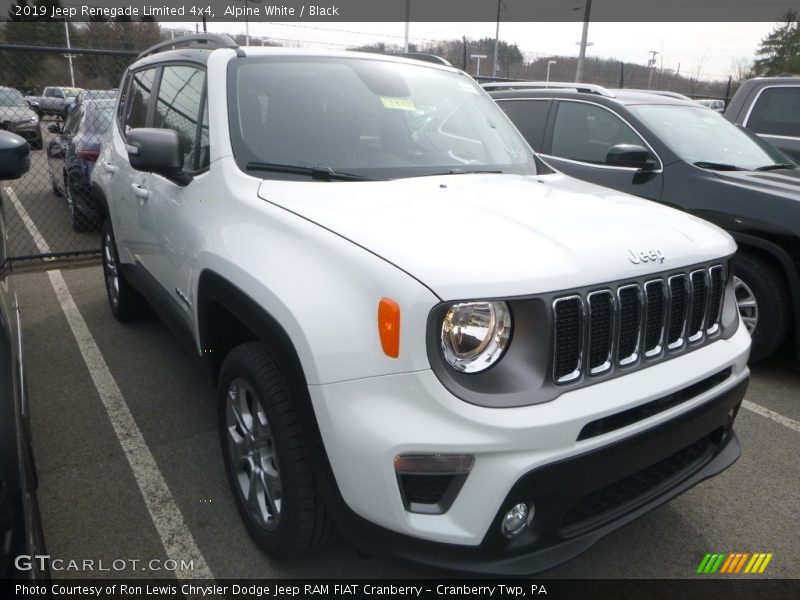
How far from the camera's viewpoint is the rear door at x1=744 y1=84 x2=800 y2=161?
6.59 meters

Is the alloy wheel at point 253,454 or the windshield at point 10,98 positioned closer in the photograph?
the alloy wheel at point 253,454

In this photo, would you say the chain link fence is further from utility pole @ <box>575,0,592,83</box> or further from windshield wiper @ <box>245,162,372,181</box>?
utility pole @ <box>575,0,592,83</box>

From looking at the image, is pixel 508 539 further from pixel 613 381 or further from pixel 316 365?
pixel 316 365

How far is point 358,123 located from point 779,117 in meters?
5.84

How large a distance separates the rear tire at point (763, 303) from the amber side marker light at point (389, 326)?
3.30 meters

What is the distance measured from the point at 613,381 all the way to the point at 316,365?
2.96 feet

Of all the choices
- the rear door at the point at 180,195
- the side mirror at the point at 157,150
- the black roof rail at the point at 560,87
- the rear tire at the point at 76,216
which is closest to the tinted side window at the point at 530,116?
the black roof rail at the point at 560,87

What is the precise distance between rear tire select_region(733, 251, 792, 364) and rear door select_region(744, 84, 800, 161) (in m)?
3.13

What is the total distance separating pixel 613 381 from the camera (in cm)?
192

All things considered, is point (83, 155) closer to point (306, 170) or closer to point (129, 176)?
point (129, 176)

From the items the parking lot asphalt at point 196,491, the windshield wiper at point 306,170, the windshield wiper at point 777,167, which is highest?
the windshield wiper at point 306,170

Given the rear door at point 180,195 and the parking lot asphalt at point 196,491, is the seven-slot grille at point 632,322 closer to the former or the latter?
the parking lot asphalt at point 196,491

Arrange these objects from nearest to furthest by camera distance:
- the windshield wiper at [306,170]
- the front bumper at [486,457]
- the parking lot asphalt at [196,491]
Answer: the front bumper at [486,457] → the parking lot asphalt at [196,491] → the windshield wiper at [306,170]

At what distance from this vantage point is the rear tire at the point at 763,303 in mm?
4184
